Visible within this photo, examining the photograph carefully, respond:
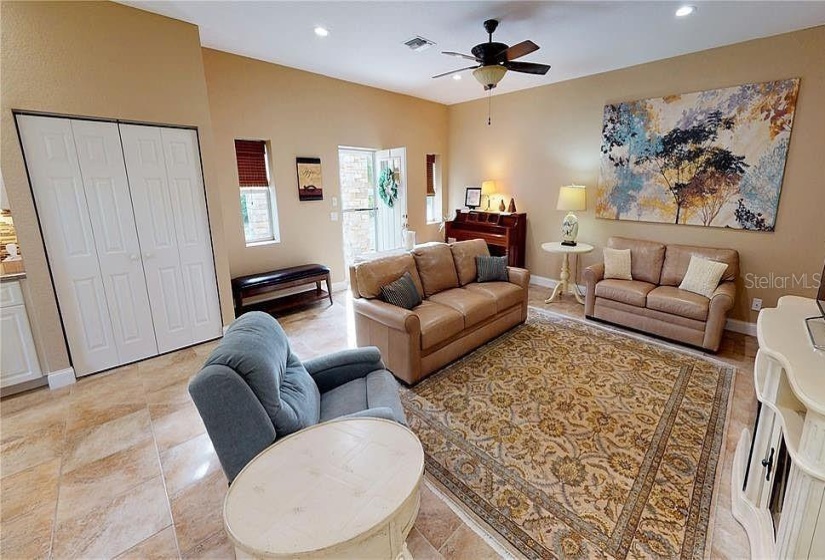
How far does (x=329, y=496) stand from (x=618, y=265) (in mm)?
4167

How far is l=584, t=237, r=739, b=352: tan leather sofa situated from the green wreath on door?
3251mm

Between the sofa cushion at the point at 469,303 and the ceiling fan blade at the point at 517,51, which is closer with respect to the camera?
the ceiling fan blade at the point at 517,51

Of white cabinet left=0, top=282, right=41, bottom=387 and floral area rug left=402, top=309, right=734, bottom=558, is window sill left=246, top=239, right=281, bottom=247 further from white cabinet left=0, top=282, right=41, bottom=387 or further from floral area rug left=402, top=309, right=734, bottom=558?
floral area rug left=402, top=309, right=734, bottom=558

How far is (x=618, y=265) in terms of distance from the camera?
425 cm

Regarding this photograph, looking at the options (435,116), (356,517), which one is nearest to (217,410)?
(356,517)

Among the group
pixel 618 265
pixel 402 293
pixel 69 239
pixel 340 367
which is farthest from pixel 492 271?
pixel 69 239

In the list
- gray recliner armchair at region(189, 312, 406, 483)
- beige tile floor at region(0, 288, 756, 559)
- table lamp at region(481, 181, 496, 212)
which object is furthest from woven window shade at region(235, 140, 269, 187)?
table lamp at region(481, 181, 496, 212)

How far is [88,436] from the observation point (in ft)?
7.97

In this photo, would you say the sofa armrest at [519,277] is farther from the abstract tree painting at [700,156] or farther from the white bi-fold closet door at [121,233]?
the white bi-fold closet door at [121,233]

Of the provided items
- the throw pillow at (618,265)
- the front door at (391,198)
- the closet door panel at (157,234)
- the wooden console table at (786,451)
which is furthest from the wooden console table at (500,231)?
the closet door panel at (157,234)

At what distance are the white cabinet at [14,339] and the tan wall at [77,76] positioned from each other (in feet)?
0.21

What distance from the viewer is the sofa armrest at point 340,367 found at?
2.18 meters

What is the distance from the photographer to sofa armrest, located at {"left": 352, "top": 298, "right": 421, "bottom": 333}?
283 cm

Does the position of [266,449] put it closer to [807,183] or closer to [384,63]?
[384,63]
